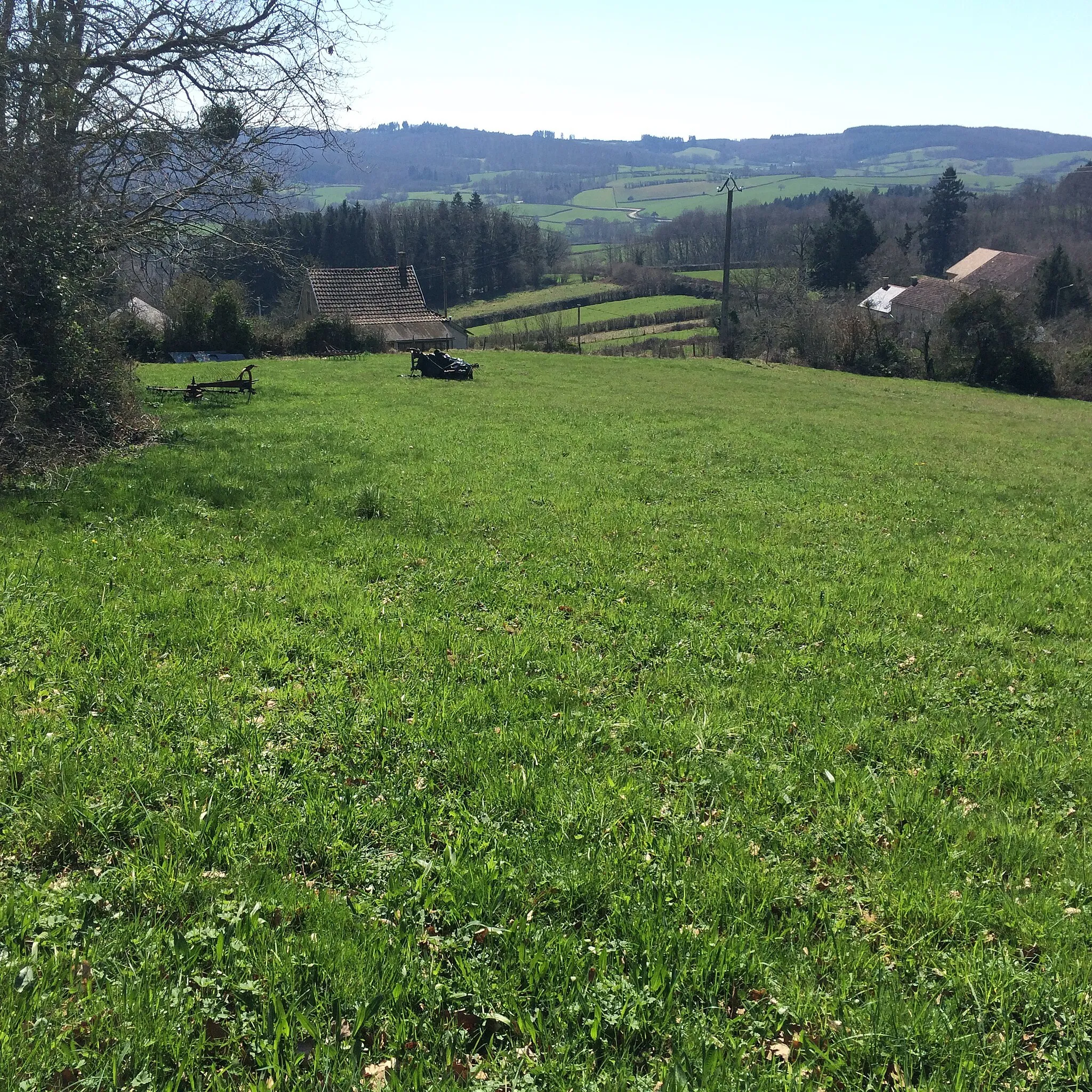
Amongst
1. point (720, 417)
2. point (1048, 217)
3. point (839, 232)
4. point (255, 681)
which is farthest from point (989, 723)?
point (1048, 217)

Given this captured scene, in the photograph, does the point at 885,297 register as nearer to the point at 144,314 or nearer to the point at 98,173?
the point at 144,314

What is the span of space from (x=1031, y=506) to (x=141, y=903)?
15397 mm

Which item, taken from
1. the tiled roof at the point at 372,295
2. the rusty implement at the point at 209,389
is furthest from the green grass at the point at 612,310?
the rusty implement at the point at 209,389

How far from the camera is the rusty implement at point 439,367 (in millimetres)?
30500

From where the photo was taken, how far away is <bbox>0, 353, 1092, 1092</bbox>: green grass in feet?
9.59

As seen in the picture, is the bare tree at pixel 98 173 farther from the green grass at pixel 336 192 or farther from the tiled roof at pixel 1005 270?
the green grass at pixel 336 192

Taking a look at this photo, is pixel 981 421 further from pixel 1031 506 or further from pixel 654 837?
pixel 654 837

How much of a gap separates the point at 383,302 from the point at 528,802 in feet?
179

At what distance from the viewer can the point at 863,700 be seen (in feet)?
19.5

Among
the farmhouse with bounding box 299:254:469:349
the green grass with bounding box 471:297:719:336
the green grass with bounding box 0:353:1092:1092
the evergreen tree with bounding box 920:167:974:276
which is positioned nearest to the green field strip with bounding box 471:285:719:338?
the green grass with bounding box 471:297:719:336

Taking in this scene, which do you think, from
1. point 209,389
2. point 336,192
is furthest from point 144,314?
point 336,192

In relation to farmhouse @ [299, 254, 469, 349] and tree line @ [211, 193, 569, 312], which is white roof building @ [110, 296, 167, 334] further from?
tree line @ [211, 193, 569, 312]

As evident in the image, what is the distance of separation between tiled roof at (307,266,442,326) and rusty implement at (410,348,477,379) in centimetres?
2274

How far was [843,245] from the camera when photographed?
83.8 meters
